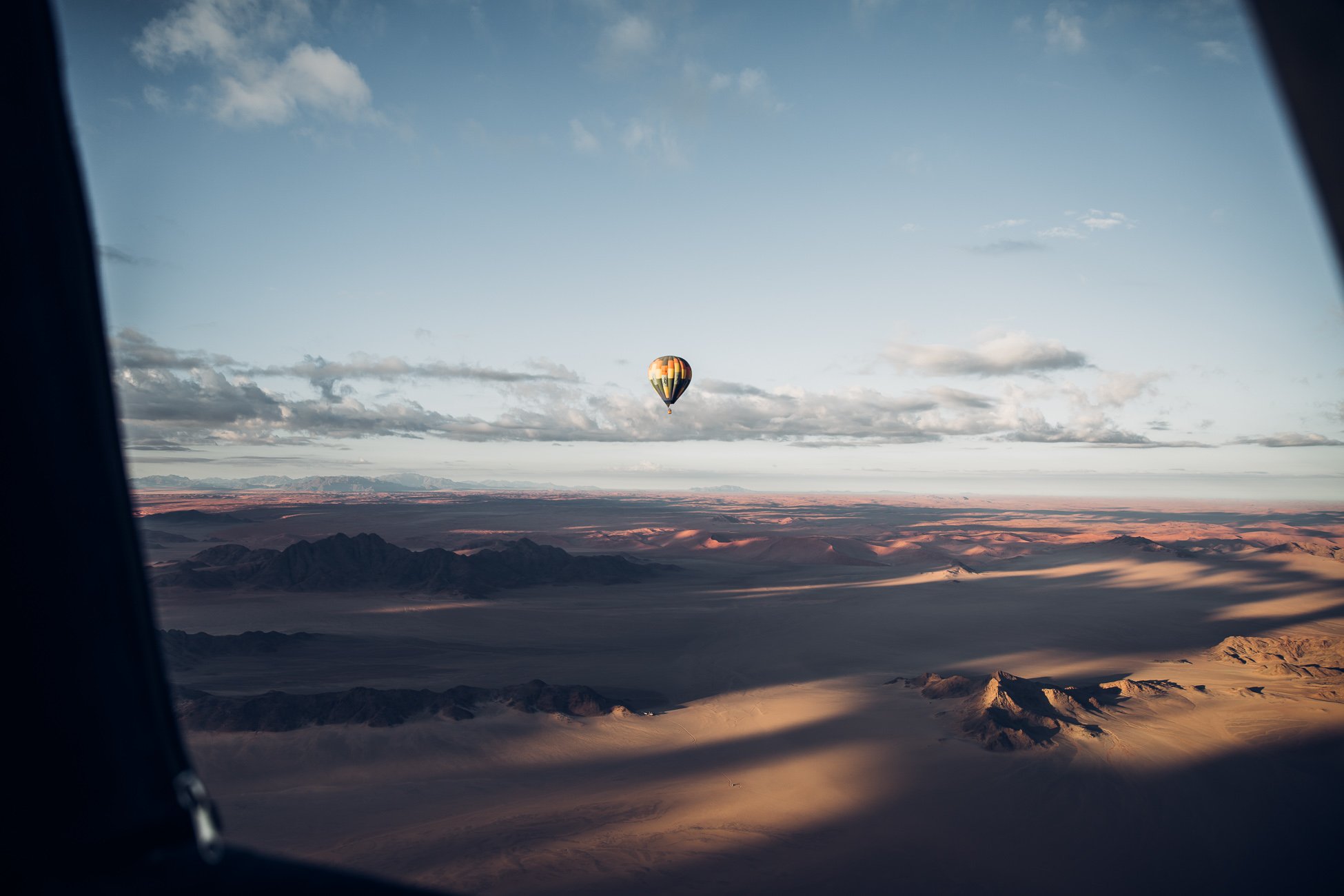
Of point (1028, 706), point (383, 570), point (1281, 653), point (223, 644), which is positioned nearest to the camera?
point (1028, 706)

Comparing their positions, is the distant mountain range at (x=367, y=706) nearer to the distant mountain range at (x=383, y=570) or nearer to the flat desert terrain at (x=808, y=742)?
the flat desert terrain at (x=808, y=742)

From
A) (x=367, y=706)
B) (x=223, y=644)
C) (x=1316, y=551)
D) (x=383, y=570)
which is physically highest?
(x=223, y=644)

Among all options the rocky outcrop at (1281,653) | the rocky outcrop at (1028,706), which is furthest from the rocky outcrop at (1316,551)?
the rocky outcrop at (1028,706)

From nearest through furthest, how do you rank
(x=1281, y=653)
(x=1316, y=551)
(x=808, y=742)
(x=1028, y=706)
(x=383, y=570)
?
(x=808, y=742) → (x=1028, y=706) → (x=1281, y=653) → (x=383, y=570) → (x=1316, y=551)

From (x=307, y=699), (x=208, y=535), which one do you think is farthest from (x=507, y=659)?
(x=208, y=535)

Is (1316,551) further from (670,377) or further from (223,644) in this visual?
(223,644)

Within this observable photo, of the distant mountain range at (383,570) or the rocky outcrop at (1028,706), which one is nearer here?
the rocky outcrop at (1028,706)

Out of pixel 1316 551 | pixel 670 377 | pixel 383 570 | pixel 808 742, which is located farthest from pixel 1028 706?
pixel 1316 551
